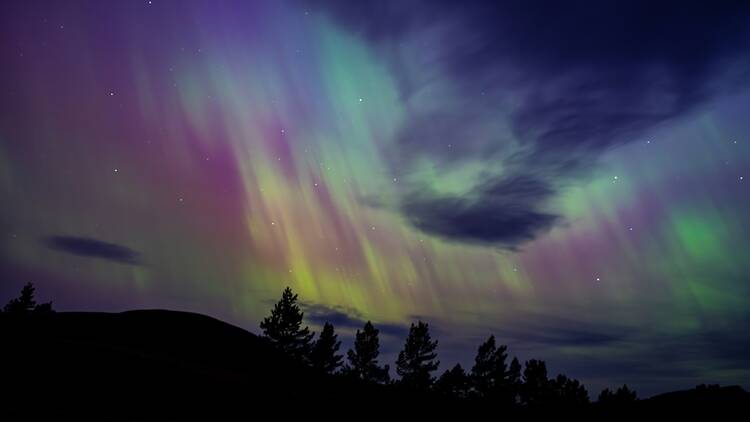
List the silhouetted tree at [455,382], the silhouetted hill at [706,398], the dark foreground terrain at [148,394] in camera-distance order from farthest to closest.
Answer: the silhouetted tree at [455,382]
the silhouetted hill at [706,398]
the dark foreground terrain at [148,394]

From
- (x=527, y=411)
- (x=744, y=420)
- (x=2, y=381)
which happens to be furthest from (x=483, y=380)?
(x=2, y=381)

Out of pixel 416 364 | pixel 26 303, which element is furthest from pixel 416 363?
pixel 26 303

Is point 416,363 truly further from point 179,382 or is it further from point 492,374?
point 179,382

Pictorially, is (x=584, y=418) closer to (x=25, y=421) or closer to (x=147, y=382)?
(x=147, y=382)

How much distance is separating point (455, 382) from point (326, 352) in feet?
63.9

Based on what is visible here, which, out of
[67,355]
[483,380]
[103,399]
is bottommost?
[483,380]

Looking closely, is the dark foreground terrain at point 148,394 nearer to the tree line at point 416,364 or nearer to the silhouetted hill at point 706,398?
the silhouetted hill at point 706,398

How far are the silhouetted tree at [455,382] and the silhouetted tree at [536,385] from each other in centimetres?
951

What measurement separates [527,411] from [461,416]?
755 centimetres

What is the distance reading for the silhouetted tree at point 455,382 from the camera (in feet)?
186

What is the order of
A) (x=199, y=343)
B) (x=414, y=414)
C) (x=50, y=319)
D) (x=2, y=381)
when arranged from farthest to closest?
(x=199, y=343) < (x=50, y=319) < (x=414, y=414) < (x=2, y=381)

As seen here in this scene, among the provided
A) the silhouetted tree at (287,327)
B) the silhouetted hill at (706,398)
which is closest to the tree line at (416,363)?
the silhouetted tree at (287,327)

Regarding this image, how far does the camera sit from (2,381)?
9945 millimetres

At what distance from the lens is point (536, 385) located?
202 ft
